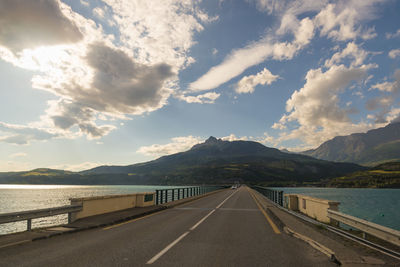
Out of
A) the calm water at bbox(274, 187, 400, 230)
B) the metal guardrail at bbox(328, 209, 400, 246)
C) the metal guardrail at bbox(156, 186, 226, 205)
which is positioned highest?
the metal guardrail at bbox(328, 209, 400, 246)

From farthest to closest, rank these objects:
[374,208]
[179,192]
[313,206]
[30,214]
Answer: [374,208] < [179,192] < [313,206] < [30,214]

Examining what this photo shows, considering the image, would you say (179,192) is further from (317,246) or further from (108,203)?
(317,246)

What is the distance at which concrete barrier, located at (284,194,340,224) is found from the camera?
11.3m

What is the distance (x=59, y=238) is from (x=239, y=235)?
6.12 m

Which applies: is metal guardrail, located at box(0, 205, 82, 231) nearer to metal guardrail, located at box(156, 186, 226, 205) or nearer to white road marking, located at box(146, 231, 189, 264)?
white road marking, located at box(146, 231, 189, 264)

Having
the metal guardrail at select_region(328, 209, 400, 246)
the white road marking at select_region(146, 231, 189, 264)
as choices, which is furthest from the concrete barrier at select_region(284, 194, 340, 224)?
the white road marking at select_region(146, 231, 189, 264)

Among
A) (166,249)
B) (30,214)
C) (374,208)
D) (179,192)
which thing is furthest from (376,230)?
(374,208)

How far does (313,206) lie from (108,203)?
1115 centimetres

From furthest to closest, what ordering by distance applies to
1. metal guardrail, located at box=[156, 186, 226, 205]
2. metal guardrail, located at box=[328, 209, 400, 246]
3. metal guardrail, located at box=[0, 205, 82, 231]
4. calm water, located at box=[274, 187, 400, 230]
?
calm water, located at box=[274, 187, 400, 230] < metal guardrail, located at box=[156, 186, 226, 205] < metal guardrail, located at box=[0, 205, 82, 231] < metal guardrail, located at box=[328, 209, 400, 246]

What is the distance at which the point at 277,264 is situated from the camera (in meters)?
5.91

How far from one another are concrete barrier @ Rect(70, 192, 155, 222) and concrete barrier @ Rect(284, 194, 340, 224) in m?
10.3

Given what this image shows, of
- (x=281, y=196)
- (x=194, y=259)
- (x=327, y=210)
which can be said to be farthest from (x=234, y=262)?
(x=281, y=196)

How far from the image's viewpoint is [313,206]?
14008mm

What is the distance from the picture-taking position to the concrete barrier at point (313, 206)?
1131 cm
